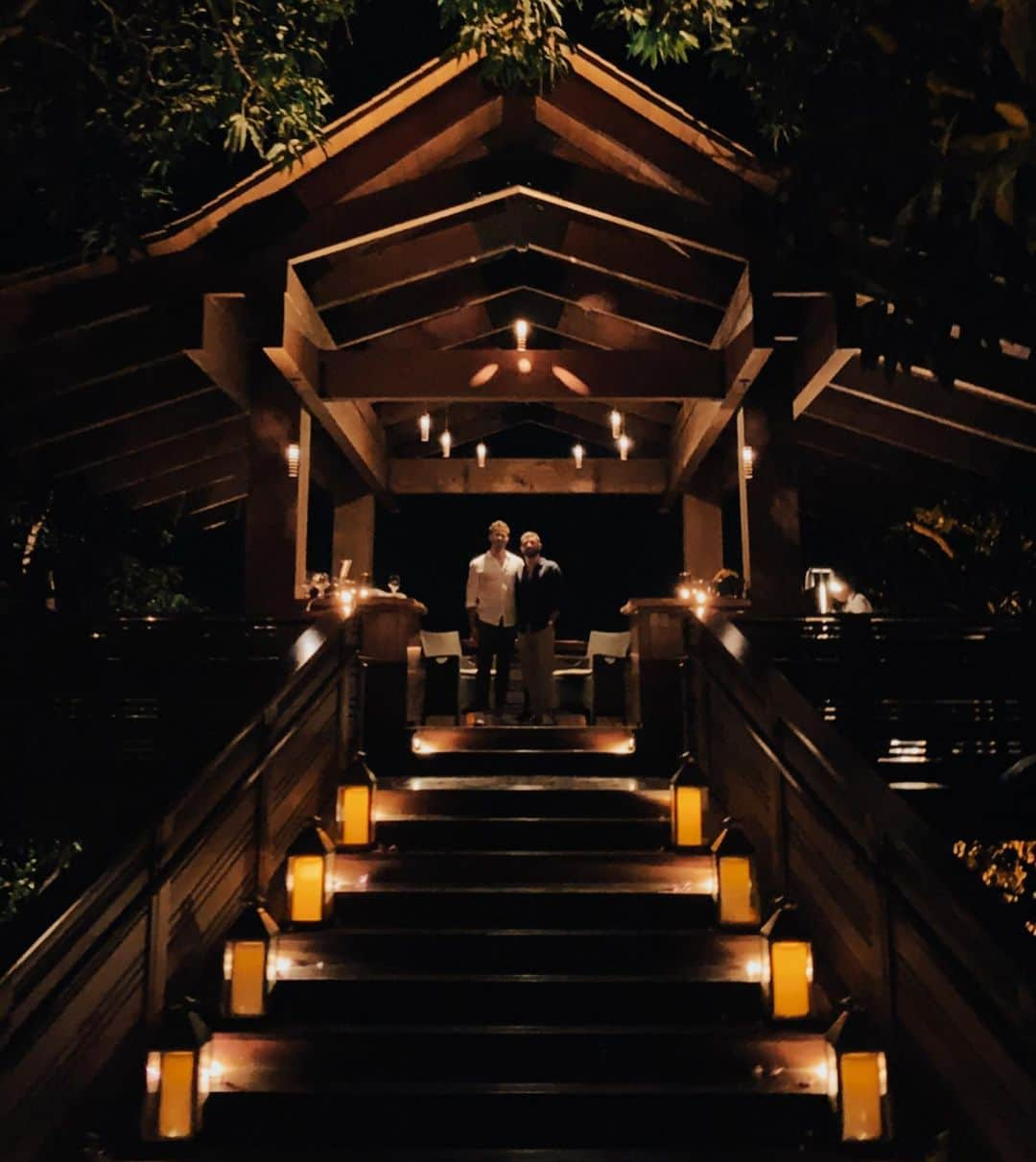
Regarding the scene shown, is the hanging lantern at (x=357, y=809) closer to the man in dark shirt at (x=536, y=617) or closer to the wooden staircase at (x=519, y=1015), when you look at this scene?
the wooden staircase at (x=519, y=1015)

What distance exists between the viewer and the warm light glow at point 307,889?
4895mm

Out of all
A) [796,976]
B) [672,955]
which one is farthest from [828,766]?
[672,955]

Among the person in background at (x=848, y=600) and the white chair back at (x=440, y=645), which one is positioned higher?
the person in background at (x=848, y=600)

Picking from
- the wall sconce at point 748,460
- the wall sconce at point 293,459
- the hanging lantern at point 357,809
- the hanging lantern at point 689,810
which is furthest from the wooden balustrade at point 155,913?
the wall sconce at point 748,460

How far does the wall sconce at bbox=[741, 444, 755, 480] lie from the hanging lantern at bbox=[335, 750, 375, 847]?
189 inches

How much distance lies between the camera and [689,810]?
17.9ft

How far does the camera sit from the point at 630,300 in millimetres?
10297

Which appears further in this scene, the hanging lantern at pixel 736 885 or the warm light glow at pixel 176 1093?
the hanging lantern at pixel 736 885

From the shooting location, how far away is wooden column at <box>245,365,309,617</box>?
8.77m

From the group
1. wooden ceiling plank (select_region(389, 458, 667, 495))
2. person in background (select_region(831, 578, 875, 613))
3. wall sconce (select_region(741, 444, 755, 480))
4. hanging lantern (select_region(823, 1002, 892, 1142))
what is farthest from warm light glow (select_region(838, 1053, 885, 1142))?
wooden ceiling plank (select_region(389, 458, 667, 495))

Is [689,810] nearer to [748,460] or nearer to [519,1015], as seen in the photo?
[519,1015]

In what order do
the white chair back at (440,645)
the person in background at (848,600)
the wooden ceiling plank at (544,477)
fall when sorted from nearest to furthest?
the white chair back at (440,645), the person in background at (848,600), the wooden ceiling plank at (544,477)

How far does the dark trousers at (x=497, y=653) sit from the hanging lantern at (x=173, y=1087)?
203 inches

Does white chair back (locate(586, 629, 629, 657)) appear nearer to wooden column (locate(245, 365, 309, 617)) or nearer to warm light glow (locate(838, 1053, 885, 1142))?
wooden column (locate(245, 365, 309, 617))
